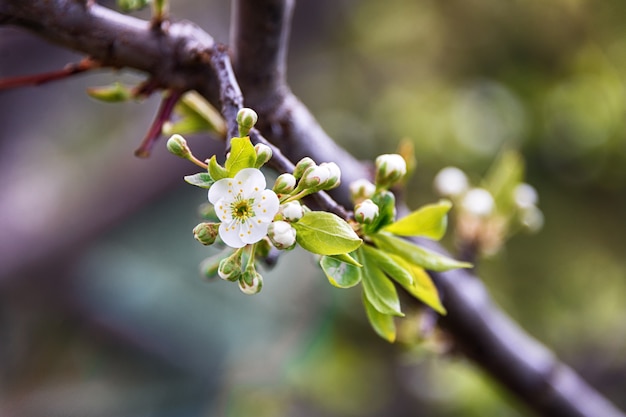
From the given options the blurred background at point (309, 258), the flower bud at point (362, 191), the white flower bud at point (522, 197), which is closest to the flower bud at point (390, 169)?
the flower bud at point (362, 191)

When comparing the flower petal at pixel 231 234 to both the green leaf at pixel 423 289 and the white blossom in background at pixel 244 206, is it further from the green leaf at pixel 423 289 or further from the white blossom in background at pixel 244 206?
the green leaf at pixel 423 289

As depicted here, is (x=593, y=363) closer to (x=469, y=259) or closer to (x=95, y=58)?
(x=469, y=259)

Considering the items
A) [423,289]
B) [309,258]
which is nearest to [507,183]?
[423,289]

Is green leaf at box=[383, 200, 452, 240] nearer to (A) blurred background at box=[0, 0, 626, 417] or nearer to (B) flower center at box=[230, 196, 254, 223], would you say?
(B) flower center at box=[230, 196, 254, 223]

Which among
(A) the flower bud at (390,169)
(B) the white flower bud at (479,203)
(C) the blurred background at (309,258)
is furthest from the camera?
(C) the blurred background at (309,258)

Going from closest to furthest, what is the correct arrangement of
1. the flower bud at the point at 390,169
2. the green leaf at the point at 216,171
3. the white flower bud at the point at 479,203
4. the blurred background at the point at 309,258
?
1. the green leaf at the point at 216,171
2. the flower bud at the point at 390,169
3. the white flower bud at the point at 479,203
4. the blurred background at the point at 309,258

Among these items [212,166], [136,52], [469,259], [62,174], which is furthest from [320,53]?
[212,166]
